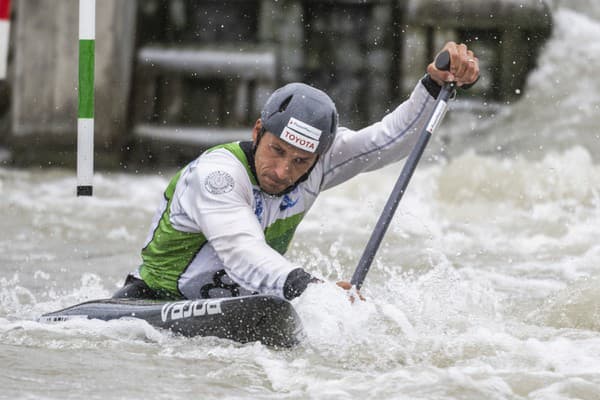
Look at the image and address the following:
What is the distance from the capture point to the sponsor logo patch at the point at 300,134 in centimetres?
465

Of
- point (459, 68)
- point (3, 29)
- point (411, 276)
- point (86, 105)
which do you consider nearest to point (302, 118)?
point (459, 68)

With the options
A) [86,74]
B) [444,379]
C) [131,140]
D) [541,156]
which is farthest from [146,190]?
[444,379]

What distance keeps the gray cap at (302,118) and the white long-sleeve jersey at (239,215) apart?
20 centimetres

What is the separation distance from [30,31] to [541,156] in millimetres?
4858

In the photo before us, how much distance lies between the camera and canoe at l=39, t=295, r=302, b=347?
14.8 ft

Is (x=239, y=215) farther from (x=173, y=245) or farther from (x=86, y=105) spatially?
(x=86, y=105)

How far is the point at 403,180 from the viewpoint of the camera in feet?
16.1

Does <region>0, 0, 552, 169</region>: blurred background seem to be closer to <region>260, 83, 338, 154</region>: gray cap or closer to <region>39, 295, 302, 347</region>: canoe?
<region>39, 295, 302, 347</region>: canoe

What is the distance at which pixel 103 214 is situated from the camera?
9477 mm

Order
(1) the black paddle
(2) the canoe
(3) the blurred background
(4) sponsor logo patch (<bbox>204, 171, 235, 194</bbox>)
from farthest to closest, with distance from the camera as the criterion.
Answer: (3) the blurred background → (1) the black paddle → (4) sponsor logo patch (<bbox>204, 171, 235, 194</bbox>) → (2) the canoe

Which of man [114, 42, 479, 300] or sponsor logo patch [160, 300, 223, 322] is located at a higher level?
man [114, 42, 479, 300]

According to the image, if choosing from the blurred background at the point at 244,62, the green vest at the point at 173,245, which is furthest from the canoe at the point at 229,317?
the blurred background at the point at 244,62

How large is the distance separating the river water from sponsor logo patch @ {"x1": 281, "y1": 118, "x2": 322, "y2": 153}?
1.93 ft

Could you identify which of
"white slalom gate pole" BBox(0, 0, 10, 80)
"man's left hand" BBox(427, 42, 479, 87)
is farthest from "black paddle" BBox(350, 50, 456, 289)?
"white slalom gate pole" BBox(0, 0, 10, 80)
